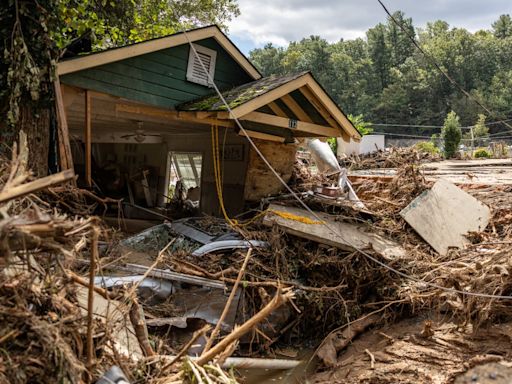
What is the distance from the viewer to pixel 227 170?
10750 mm

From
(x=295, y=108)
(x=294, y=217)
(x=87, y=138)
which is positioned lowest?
(x=294, y=217)

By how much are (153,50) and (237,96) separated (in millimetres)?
1736

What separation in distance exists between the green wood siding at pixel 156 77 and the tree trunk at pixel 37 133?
2.65ft

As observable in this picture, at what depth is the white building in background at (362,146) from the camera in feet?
68.2

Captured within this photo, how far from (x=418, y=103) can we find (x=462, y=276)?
64293 millimetres

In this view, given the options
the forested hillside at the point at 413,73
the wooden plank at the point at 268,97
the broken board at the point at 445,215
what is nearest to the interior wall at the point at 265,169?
the wooden plank at the point at 268,97

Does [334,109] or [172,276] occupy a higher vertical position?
[334,109]

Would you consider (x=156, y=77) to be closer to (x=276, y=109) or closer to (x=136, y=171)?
(x=276, y=109)

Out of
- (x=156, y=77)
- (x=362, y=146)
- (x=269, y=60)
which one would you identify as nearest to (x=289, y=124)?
(x=156, y=77)

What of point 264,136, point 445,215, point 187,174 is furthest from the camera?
point 187,174

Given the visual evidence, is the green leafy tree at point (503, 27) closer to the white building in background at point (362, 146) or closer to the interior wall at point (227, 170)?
the white building in background at point (362, 146)

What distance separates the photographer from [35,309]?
9.49 ft

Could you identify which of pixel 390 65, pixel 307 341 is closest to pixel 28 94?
pixel 307 341

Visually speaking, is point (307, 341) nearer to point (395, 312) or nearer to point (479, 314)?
point (395, 312)
